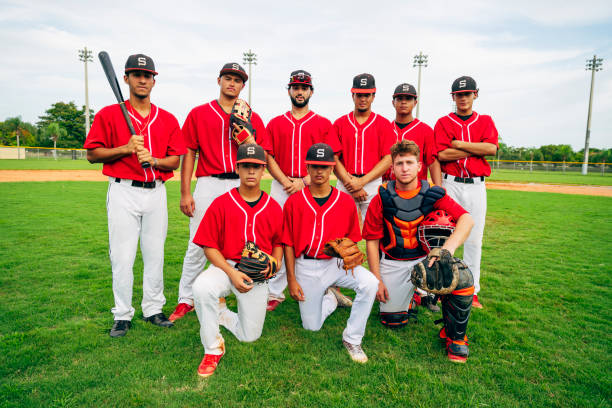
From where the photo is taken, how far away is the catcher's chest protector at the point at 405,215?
3449 millimetres

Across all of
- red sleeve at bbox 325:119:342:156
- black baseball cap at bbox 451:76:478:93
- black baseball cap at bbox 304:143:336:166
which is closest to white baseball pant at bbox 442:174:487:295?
black baseball cap at bbox 451:76:478:93

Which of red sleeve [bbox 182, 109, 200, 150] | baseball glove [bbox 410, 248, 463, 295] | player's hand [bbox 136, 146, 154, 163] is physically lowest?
baseball glove [bbox 410, 248, 463, 295]

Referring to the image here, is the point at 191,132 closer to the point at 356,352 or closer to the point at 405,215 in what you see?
the point at 405,215

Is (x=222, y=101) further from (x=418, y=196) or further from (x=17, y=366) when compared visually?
(x=17, y=366)

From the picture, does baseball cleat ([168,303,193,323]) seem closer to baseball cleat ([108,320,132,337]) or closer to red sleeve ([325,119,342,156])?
baseball cleat ([108,320,132,337])

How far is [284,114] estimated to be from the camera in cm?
438

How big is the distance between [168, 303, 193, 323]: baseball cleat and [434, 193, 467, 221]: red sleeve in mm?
2864

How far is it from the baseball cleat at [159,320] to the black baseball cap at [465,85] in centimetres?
418

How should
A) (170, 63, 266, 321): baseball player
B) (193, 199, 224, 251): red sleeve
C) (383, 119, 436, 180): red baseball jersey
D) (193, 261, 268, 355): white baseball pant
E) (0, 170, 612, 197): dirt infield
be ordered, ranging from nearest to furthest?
(193, 261, 268, 355): white baseball pant < (193, 199, 224, 251): red sleeve < (170, 63, 266, 321): baseball player < (383, 119, 436, 180): red baseball jersey < (0, 170, 612, 197): dirt infield

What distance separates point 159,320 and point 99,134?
1.92 m

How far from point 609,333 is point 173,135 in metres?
4.85

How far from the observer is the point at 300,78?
4078mm

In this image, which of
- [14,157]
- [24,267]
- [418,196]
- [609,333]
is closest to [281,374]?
[418,196]

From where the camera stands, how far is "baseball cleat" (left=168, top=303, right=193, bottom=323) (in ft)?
12.1
